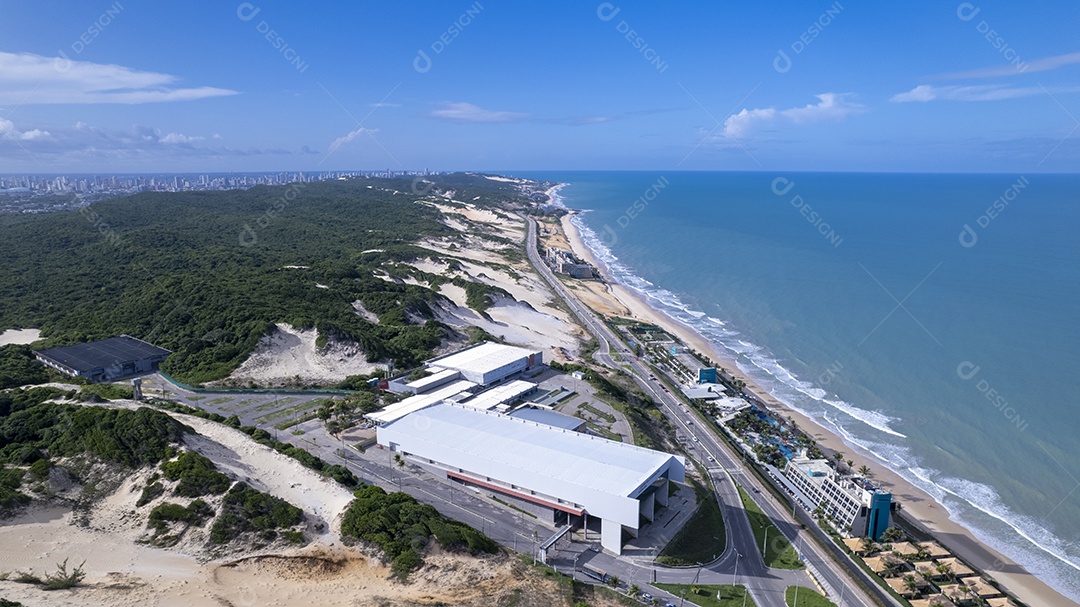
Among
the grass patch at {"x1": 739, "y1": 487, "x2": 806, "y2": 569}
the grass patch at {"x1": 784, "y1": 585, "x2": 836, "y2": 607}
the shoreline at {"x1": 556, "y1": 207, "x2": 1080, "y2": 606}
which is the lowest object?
the shoreline at {"x1": 556, "y1": 207, "x2": 1080, "y2": 606}

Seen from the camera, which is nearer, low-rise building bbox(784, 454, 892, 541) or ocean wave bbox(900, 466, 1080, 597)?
low-rise building bbox(784, 454, 892, 541)

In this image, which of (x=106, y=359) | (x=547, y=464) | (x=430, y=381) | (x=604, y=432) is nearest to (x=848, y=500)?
(x=604, y=432)

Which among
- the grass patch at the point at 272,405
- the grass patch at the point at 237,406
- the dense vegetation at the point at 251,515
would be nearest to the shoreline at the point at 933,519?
the dense vegetation at the point at 251,515

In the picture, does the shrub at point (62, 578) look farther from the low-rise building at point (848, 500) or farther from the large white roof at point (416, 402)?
the low-rise building at point (848, 500)

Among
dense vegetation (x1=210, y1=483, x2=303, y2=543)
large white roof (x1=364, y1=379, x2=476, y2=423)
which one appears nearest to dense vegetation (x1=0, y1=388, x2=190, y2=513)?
dense vegetation (x1=210, y1=483, x2=303, y2=543)

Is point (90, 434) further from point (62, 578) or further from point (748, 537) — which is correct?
point (748, 537)

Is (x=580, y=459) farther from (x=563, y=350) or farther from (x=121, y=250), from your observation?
(x=121, y=250)

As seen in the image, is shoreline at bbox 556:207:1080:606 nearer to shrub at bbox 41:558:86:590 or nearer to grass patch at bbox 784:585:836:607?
grass patch at bbox 784:585:836:607
